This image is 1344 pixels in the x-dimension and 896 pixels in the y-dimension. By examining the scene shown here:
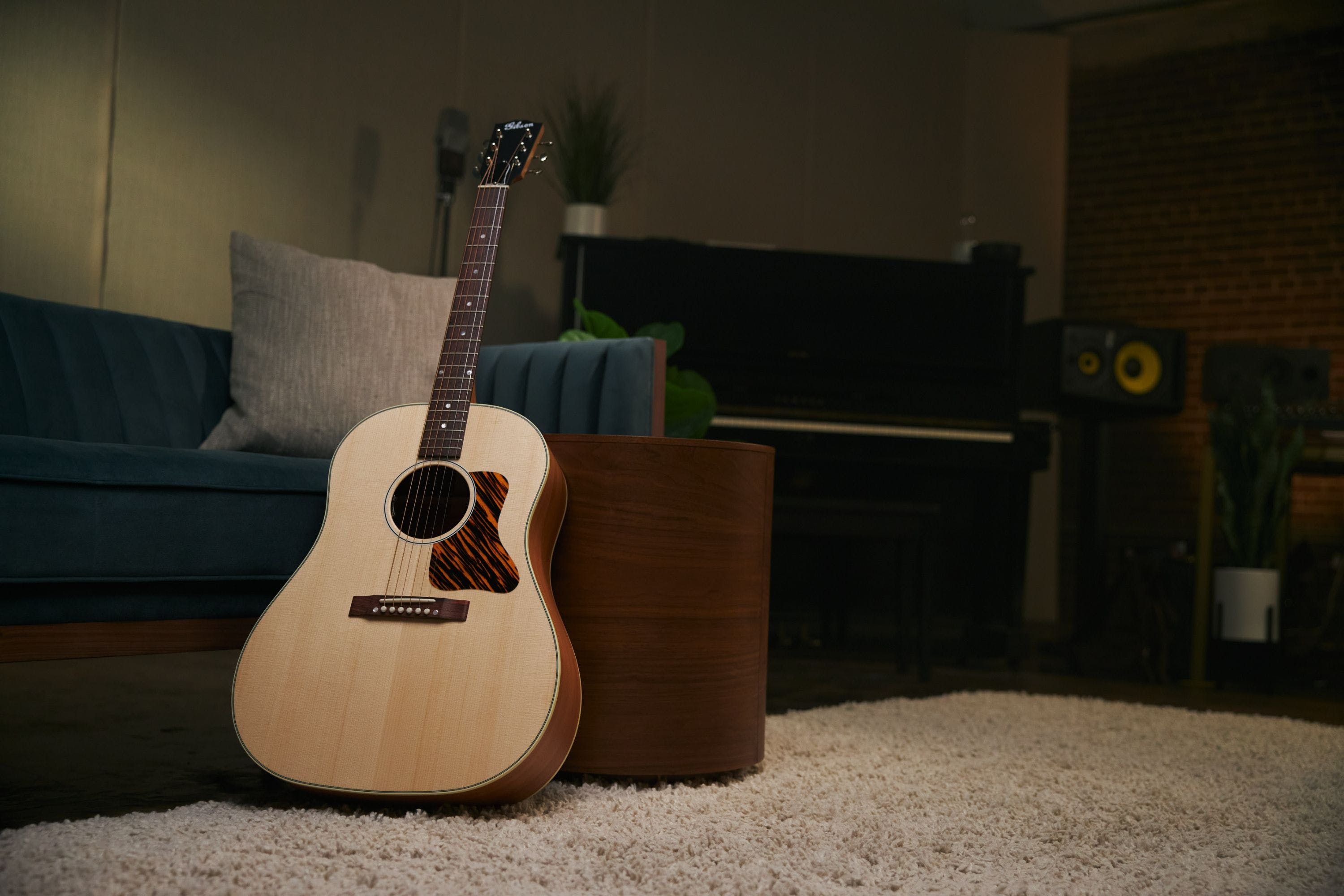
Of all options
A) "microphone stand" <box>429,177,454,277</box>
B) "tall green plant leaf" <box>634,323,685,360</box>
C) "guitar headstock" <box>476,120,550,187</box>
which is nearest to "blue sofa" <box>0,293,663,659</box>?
"guitar headstock" <box>476,120,550,187</box>

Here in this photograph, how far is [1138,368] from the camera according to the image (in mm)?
4148

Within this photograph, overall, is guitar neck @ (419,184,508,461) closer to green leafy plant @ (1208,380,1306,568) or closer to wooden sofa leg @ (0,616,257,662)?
wooden sofa leg @ (0,616,257,662)

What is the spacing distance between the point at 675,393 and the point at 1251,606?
229cm

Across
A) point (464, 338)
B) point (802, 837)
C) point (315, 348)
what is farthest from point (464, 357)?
point (802, 837)

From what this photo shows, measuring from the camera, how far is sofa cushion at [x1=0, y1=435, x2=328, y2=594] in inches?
56.4

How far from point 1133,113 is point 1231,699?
3.73 metres

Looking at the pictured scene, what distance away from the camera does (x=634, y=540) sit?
1.70 m

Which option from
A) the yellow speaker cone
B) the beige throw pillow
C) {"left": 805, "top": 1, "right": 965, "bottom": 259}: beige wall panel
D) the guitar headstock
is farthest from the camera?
{"left": 805, "top": 1, "right": 965, "bottom": 259}: beige wall panel

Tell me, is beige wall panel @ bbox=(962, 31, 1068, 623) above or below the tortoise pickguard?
above

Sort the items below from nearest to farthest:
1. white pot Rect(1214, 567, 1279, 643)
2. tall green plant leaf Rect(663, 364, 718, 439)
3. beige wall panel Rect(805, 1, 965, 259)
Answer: tall green plant leaf Rect(663, 364, 718, 439)
white pot Rect(1214, 567, 1279, 643)
beige wall panel Rect(805, 1, 965, 259)

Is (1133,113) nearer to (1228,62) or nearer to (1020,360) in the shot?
(1228,62)

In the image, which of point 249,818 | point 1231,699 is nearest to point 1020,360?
point 1231,699

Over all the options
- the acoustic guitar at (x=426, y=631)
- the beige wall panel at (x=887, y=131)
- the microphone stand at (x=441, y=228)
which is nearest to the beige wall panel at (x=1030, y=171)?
the beige wall panel at (x=887, y=131)

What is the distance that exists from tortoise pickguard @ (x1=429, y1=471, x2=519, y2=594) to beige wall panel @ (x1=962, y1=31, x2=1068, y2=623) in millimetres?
4413
